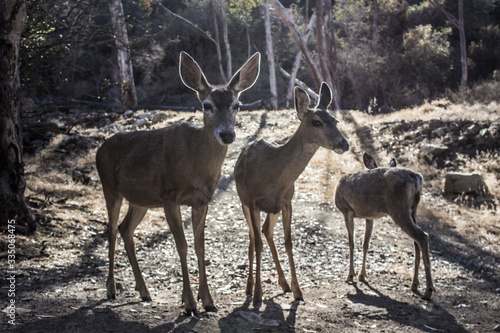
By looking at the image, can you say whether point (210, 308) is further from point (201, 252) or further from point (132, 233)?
point (132, 233)

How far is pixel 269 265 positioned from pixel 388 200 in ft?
7.26

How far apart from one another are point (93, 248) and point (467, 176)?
354 inches

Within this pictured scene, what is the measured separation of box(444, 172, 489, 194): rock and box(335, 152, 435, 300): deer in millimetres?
5794

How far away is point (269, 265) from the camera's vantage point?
8.11 m

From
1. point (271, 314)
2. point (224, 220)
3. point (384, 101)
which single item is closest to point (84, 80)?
point (384, 101)

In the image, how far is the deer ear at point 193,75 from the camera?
5.96m

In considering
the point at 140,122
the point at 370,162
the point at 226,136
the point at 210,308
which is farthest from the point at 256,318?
the point at 140,122

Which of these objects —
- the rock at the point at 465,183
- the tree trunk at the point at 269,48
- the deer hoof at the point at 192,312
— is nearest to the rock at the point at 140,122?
the rock at the point at 465,183

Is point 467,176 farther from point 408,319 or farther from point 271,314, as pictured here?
point 271,314

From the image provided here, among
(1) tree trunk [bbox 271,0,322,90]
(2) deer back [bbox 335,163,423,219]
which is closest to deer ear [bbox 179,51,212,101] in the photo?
(2) deer back [bbox 335,163,423,219]

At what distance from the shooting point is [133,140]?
646cm

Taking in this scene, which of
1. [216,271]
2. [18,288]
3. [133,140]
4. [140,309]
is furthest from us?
[216,271]

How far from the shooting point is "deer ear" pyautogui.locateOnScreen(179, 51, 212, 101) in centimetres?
596

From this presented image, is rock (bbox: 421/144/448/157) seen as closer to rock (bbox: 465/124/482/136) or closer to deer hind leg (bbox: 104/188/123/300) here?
rock (bbox: 465/124/482/136)
